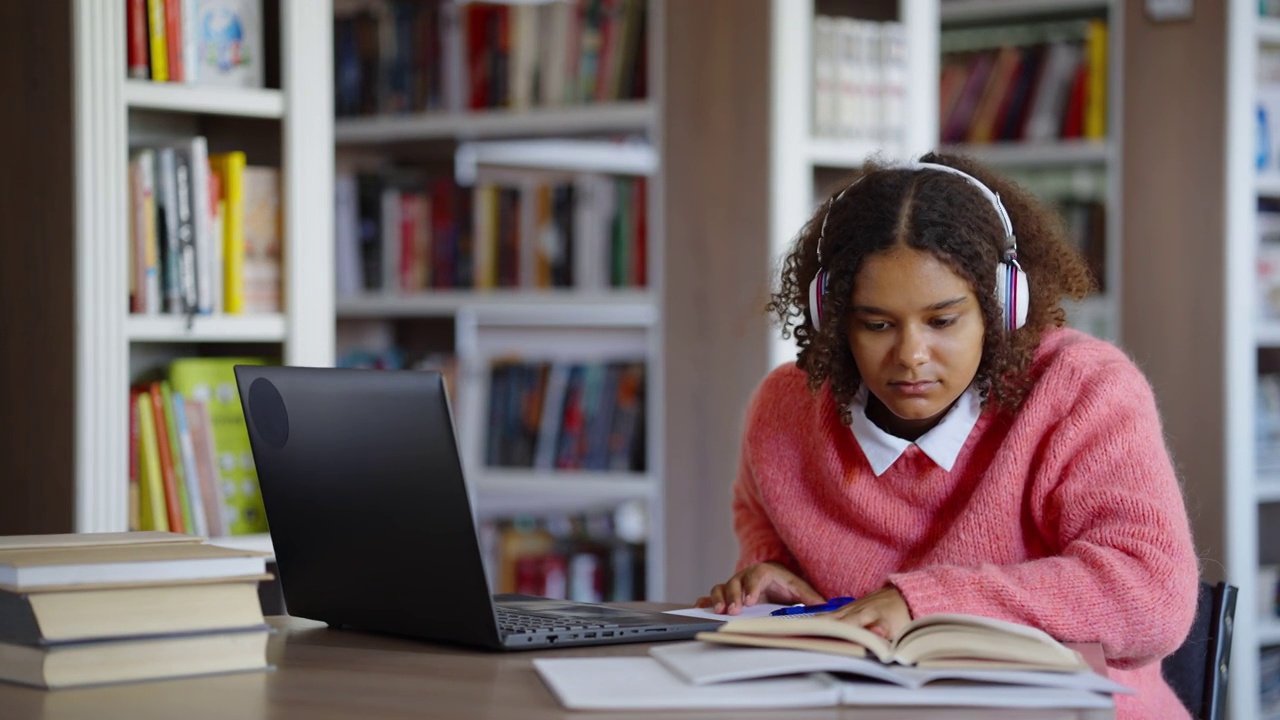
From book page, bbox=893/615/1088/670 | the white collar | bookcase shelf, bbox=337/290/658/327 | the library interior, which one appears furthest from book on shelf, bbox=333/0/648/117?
book page, bbox=893/615/1088/670

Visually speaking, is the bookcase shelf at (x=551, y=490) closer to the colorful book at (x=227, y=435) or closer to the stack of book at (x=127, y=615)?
the colorful book at (x=227, y=435)

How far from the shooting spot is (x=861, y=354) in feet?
5.12

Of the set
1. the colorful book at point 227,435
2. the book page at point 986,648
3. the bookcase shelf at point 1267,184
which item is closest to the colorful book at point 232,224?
the colorful book at point 227,435

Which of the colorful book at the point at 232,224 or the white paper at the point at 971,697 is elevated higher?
the colorful book at the point at 232,224

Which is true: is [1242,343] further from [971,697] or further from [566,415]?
[971,697]

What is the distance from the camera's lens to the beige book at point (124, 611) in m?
1.13

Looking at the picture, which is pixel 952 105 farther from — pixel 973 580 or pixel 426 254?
pixel 973 580

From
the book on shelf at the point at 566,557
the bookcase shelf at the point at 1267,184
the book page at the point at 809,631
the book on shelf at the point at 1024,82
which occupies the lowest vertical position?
the book on shelf at the point at 566,557

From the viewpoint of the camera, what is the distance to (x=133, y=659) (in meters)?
1.16

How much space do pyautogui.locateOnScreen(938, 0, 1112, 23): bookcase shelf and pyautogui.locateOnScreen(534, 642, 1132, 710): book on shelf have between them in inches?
122

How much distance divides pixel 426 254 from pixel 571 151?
0.48 metres

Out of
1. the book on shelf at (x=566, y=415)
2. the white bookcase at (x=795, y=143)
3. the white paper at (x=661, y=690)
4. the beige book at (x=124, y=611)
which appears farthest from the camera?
the book on shelf at (x=566, y=415)

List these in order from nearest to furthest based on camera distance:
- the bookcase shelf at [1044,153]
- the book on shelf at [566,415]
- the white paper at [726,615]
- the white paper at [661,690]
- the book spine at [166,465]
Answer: the white paper at [661,690] < the white paper at [726,615] < the book spine at [166,465] < the book on shelf at [566,415] < the bookcase shelf at [1044,153]

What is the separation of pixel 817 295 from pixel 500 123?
2313 mm
